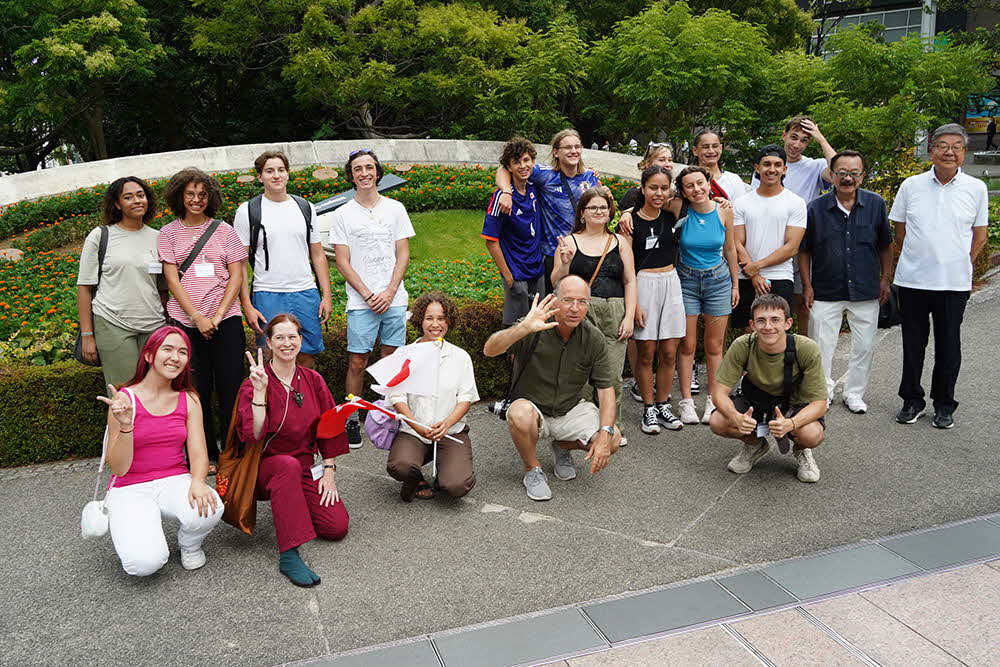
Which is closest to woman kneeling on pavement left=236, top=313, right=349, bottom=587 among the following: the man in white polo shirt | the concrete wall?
the man in white polo shirt

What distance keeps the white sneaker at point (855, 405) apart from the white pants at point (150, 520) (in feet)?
15.2

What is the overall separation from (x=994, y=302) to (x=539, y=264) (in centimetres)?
631

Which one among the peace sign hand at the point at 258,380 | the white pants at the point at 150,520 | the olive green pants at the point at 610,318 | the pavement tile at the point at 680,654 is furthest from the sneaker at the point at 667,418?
the white pants at the point at 150,520

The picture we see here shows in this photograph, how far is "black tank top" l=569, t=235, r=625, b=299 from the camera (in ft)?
17.5

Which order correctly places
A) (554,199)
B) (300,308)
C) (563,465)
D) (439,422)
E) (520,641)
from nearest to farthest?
(520,641)
(439,422)
(563,465)
(300,308)
(554,199)

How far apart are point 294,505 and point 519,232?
2.66 meters

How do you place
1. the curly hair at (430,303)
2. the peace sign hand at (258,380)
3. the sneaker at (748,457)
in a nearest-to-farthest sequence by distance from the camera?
the peace sign hand at (258,380), the curly hair at (430,303), the sneaker at (748,457)

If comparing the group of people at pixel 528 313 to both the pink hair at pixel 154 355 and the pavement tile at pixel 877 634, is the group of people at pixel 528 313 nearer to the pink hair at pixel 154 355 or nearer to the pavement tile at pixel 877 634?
the pink hair at pixel 154 355

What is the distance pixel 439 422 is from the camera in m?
4.72

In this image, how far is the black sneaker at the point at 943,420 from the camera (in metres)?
5.77

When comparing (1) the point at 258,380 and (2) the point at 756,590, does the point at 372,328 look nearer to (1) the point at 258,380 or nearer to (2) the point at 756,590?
(1) the point at 258,380

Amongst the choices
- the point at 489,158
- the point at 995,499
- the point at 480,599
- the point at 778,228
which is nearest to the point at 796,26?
the point at 489,158

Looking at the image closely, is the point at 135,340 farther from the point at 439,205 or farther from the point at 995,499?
the point at 439,205

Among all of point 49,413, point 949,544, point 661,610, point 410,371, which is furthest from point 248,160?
point 949,544
